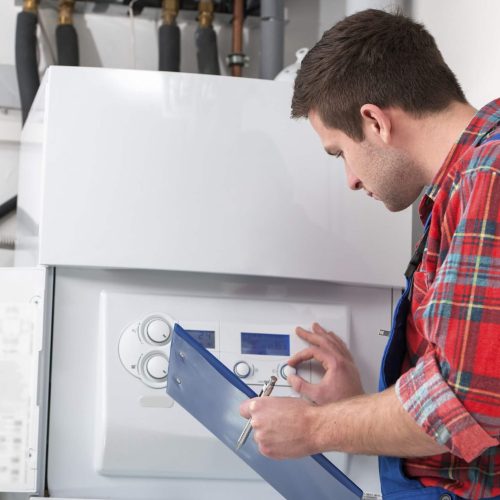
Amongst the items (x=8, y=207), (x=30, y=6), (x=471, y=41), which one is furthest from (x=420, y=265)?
(x=30, y=6)

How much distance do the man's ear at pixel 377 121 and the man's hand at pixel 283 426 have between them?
39 centimetres

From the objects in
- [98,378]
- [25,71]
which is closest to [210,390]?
[98,378]

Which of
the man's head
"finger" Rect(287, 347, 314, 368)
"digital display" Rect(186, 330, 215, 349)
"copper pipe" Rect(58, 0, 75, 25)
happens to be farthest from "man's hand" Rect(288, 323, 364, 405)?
"copper pipe" Rect(58, 0, 75, 25)

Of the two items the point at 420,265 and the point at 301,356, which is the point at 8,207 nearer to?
the point at 301,356

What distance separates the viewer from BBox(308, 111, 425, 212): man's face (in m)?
1.24

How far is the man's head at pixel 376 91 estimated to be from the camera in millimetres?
1207

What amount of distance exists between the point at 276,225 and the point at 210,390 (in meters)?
0.40

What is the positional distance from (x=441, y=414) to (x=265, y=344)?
640mm

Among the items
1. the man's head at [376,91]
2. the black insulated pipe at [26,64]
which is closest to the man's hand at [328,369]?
the man's head at [376,91]

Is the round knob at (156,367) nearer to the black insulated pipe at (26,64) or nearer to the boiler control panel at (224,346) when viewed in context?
the boiler control panel at (224,346)

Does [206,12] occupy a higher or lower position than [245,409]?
higher

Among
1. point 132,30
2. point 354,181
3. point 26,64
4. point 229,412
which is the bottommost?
point 229,412

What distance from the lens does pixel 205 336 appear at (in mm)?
1587

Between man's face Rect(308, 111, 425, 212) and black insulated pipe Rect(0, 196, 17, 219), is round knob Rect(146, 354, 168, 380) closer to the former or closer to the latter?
man's face Rect(308, 111, 425, 212)
